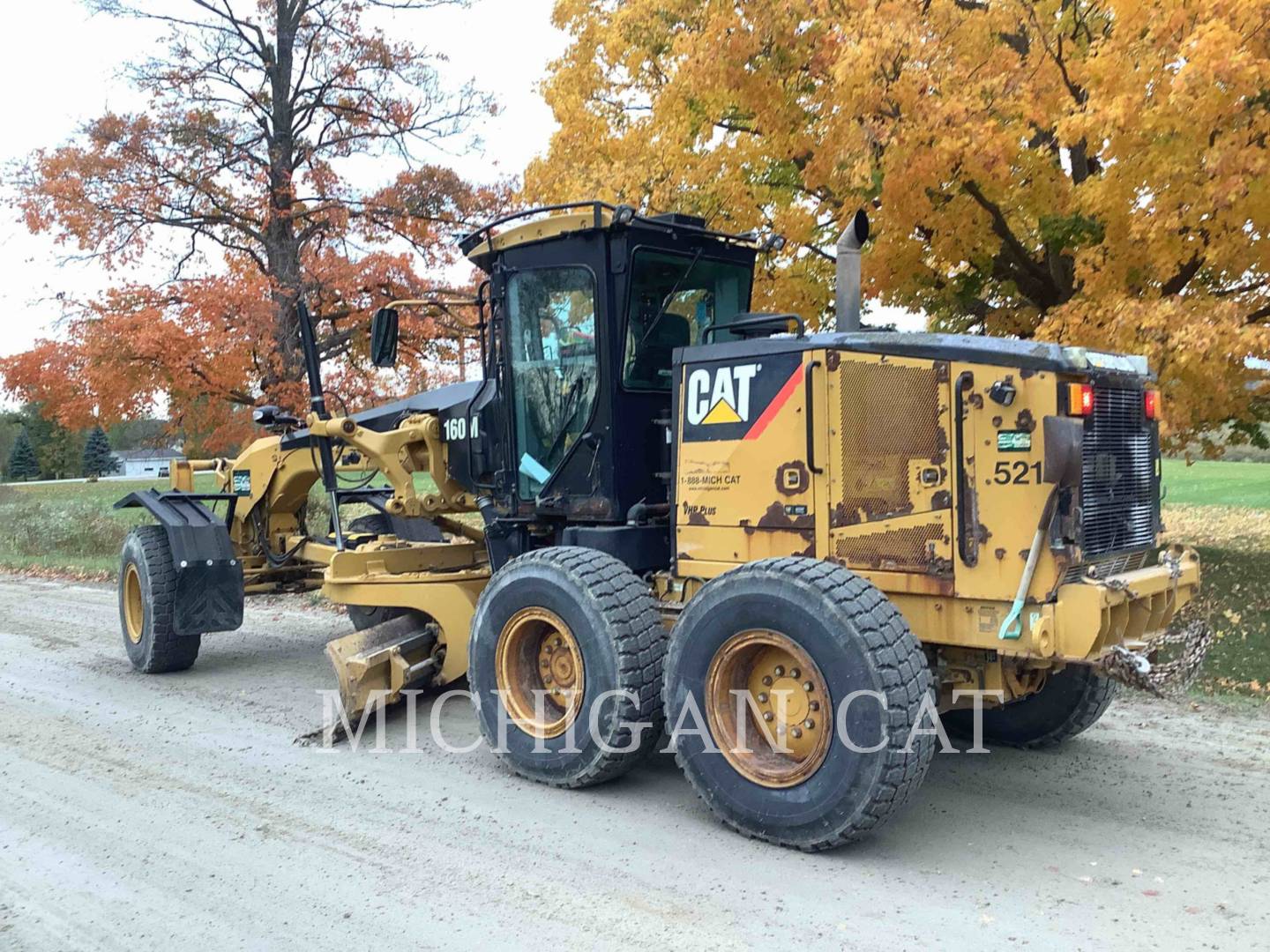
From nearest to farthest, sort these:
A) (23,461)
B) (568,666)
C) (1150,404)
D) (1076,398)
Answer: (1076,398)
(1150,404)
(568,666)
(23,461)

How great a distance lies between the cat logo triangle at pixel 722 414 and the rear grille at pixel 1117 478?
5.17ft

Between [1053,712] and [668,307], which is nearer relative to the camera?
[1053,712]

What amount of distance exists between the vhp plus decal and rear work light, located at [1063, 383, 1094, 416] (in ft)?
3.80

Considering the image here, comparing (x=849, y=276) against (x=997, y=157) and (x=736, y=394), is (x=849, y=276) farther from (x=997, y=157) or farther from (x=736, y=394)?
(x=997, y=157)

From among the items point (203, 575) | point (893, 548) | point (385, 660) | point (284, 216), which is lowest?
point (385, 660)

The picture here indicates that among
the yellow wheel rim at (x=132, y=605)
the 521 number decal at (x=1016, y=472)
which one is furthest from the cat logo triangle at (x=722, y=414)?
the yellow wheel rim at (x=132, y=605)

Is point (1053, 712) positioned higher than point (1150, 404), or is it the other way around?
point (1150, 404)

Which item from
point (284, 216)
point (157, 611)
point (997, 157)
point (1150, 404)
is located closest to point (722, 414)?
point (1150, 404)

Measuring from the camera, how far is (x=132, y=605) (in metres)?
8.77

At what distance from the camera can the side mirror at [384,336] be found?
663cm

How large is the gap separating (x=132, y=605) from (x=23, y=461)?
6692 centimetres

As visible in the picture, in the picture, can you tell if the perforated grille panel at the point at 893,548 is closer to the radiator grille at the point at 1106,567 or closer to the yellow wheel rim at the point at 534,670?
the radiator grille at the point at 1106,567

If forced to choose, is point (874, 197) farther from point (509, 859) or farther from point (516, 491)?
point (509, 859)

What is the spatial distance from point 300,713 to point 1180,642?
517 cm
